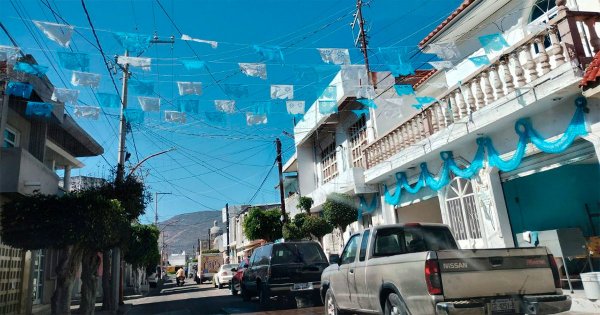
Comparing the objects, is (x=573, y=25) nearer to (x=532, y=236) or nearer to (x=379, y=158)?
(x=532, y=236)

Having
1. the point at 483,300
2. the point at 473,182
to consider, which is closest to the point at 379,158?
the point at 473,182

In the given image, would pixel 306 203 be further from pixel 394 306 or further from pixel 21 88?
pixel 394 306

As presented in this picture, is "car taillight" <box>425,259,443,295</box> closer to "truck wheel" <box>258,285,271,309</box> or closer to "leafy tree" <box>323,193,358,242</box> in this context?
"truck wheel" <box>258,285,271,309</box>

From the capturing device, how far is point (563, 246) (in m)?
9.04

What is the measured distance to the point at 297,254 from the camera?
13641 millimetres

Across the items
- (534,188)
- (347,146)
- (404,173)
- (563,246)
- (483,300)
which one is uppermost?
(347,146)

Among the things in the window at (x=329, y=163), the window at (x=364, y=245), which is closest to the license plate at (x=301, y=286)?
the window at (x=364, y=245)

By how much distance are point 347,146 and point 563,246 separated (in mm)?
13632

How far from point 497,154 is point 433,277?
6.40 m

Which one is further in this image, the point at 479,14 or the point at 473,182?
the point at 479,14

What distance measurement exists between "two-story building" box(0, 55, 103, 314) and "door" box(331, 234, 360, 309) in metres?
8.44

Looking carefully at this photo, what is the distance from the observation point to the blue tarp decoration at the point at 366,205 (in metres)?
18.3

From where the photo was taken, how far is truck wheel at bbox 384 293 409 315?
20.3ft

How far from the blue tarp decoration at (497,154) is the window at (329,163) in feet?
27.0
